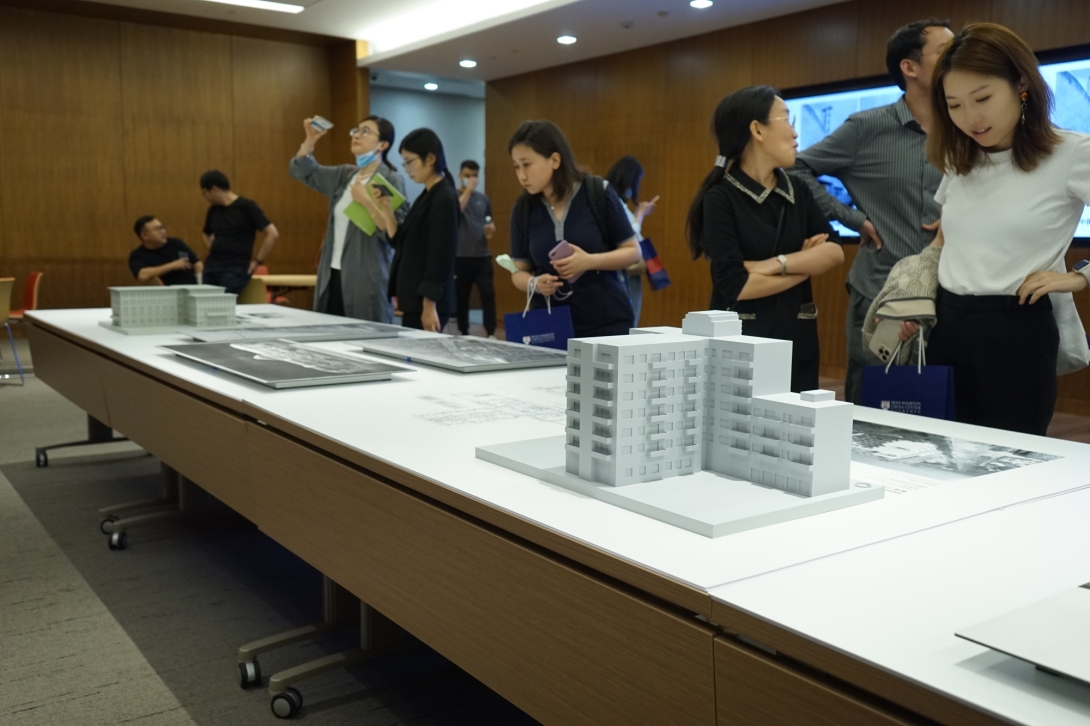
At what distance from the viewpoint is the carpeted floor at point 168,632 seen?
2004 mm

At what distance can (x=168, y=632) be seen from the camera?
7.88ft

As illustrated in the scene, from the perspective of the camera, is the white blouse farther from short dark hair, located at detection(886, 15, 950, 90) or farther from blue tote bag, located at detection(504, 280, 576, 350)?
blue tote bag, located at detection(504, 280, 576, 350)

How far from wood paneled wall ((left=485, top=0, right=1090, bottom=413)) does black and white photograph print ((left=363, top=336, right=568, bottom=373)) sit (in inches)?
150

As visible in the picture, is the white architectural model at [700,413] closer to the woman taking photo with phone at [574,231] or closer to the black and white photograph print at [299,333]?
the woman taking photo with phone at [574,231]

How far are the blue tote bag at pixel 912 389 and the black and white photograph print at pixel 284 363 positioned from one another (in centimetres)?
106

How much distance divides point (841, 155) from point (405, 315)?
1.73 meters

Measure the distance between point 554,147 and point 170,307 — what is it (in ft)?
4.92

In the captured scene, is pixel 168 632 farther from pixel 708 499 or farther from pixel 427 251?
pixel 708 499

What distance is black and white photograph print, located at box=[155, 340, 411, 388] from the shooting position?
2.07 metres

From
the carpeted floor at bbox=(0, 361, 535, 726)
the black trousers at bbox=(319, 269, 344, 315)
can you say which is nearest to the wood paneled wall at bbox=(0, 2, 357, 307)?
the black trousers at bbox=(319, 269, 344, 315)

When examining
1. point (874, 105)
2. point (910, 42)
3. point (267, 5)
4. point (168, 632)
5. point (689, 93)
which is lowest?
point (168, 632)

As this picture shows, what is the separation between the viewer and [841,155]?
2736 millimetres

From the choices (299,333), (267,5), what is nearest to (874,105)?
(299,333)

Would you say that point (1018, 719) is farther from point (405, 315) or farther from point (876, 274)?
point (405, 315)
